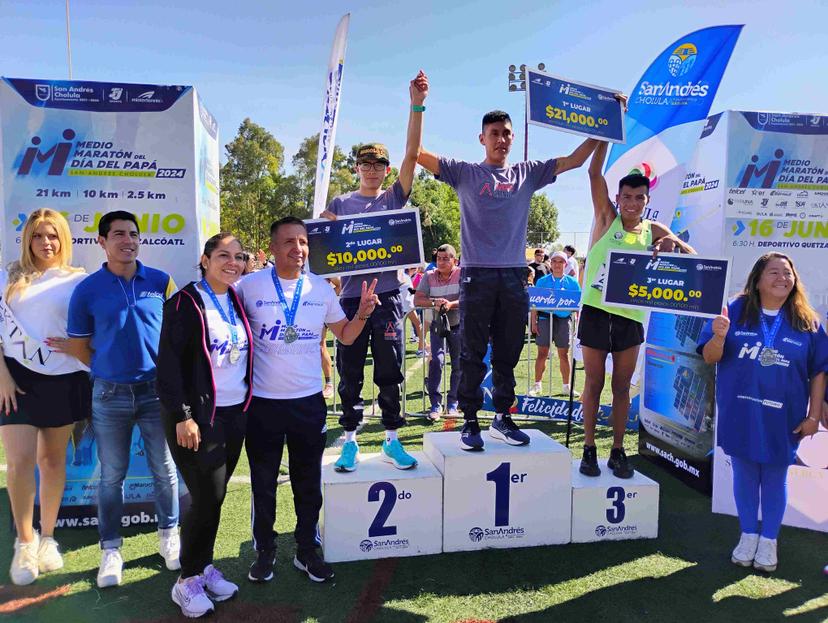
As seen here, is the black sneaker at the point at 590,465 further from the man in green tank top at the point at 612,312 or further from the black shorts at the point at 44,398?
the black shorts at the point at 44,398

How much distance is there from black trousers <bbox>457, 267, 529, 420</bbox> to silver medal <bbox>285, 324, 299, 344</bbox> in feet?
4.05

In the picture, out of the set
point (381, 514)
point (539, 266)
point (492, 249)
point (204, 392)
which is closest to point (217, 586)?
point (381, 514)

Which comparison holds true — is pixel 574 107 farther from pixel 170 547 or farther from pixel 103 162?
pixel 170 547

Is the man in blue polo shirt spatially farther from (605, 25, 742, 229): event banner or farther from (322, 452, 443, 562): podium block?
(605, 25, 742, 229): event banner

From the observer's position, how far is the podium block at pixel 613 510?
3.98m

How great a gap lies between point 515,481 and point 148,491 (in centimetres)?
277

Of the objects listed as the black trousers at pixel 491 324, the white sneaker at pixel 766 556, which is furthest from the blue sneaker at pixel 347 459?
the white sneaker at pixel 766 556

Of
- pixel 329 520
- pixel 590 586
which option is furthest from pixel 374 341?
pixel 590 586

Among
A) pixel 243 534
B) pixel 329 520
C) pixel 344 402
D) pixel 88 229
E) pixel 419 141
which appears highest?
pixel 419 141

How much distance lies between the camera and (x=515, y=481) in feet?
12.8

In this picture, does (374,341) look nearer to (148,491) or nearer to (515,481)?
(515,481)

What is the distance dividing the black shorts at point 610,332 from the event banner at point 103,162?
2981 mm

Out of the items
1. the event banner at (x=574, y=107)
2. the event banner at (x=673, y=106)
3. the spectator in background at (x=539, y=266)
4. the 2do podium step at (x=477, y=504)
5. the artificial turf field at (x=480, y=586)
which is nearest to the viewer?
the artificial turf field at (x=480, y=586)

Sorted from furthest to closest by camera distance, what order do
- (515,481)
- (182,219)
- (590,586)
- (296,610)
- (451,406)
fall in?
1. (451,406)
2. (182,219)
3. (515,481)
4. (590,586)
5. (296,610)
